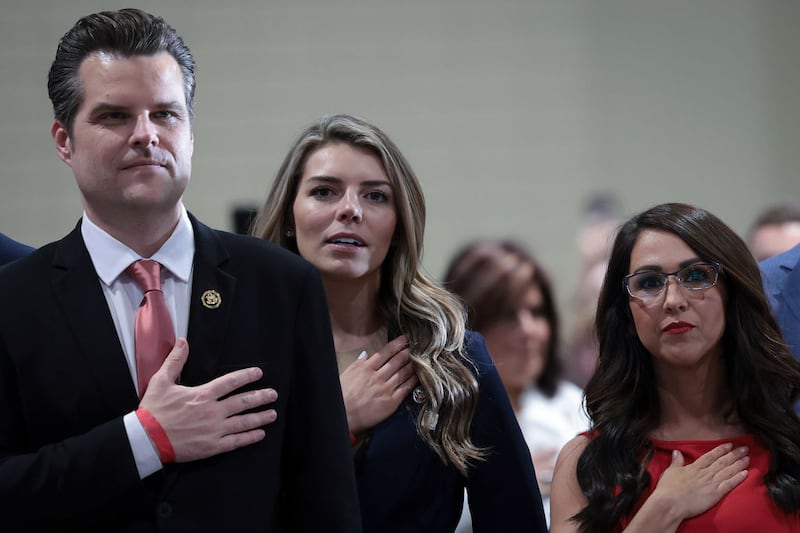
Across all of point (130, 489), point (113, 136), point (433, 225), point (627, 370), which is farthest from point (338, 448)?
point (433, 225)

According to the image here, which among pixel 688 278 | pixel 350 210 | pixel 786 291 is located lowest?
pixel 786 291

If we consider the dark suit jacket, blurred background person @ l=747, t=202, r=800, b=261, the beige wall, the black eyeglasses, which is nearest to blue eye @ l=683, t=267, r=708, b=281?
the black eyeglasses

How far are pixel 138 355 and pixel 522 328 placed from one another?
8.17 feet

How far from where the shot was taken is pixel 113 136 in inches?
87.4

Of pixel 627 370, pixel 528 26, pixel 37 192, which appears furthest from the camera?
pixel 528 26

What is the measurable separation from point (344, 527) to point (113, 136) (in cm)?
85

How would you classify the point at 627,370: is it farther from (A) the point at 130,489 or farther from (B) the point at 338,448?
(A) the point at 130,489

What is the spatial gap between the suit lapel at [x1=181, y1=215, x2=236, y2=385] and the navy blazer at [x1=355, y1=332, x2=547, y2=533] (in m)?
0.73

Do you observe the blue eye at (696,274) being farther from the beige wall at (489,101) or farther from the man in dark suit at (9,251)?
the beige wall at (489,101)

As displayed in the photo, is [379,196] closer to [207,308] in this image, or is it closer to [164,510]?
[207,308]

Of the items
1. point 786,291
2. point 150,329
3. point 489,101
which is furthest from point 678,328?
point 489,101

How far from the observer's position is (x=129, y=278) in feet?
7.54

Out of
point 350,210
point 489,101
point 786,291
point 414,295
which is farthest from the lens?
point 489,101

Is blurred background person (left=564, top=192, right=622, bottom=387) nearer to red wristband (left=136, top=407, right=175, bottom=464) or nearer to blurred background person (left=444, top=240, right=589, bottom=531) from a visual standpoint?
blurred background person (left=444, top=240, right=589, bottom=531)
